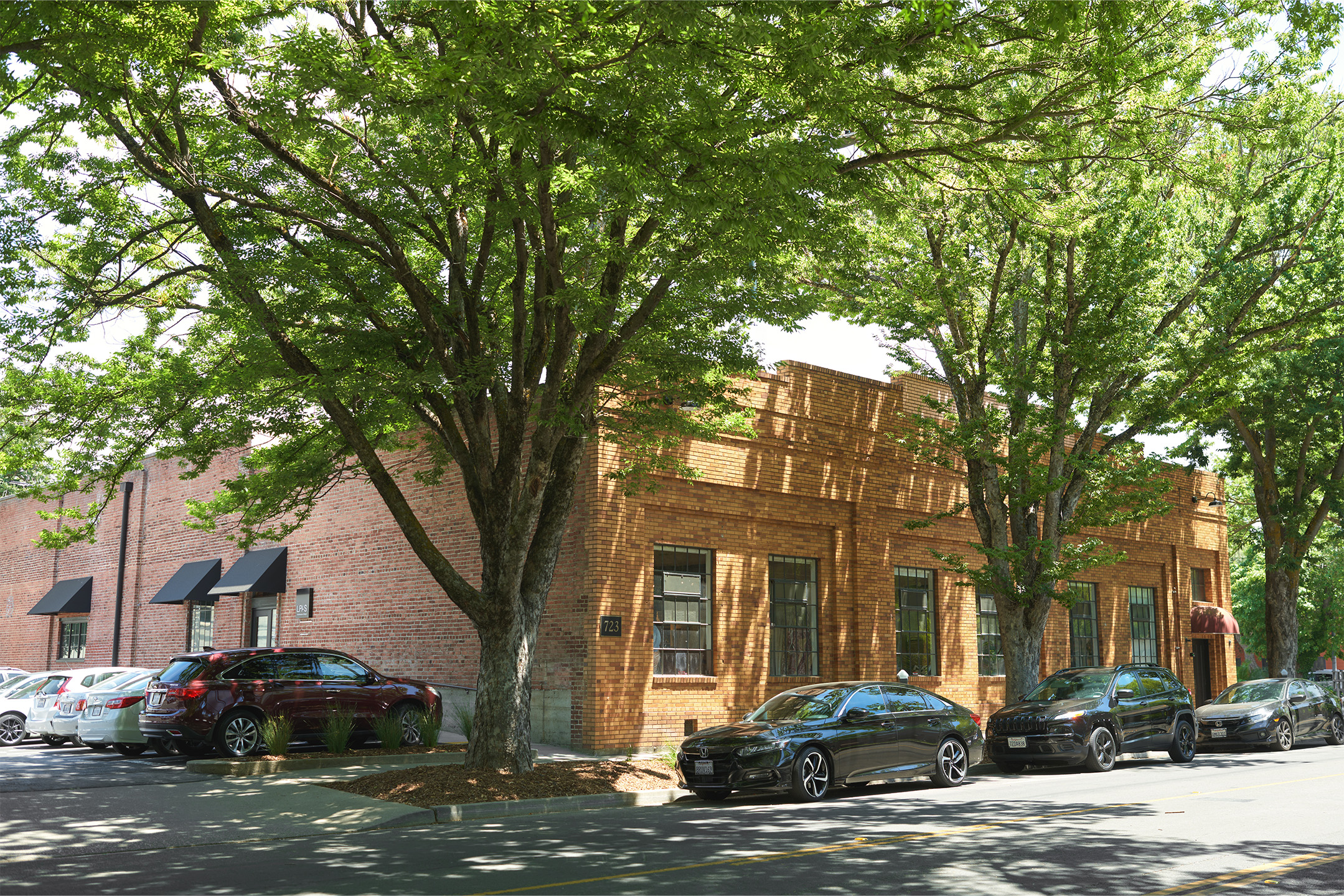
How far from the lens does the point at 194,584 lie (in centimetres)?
2814

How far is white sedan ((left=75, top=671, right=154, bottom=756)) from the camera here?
17359mm

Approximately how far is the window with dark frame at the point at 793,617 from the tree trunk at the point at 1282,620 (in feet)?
51.7

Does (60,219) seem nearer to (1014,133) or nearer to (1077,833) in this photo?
(1014,133)

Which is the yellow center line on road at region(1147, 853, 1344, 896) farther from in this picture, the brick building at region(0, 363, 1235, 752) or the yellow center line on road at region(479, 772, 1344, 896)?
the brick building at region(0, 363, 1235, 752)

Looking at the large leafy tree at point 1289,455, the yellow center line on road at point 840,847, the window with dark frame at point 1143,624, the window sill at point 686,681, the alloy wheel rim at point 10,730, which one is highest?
the large leafy tree at point 1289,455

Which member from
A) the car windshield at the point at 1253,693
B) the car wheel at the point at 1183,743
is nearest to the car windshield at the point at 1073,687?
the car wheel at the point at 1183,743

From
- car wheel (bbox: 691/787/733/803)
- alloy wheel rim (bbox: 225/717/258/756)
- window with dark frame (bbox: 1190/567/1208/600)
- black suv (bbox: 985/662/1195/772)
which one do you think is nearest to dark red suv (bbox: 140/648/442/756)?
alloy wheel rim (bbox: 225/717/258/756)

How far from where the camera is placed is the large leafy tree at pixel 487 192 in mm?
9008

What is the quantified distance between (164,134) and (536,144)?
4354mm

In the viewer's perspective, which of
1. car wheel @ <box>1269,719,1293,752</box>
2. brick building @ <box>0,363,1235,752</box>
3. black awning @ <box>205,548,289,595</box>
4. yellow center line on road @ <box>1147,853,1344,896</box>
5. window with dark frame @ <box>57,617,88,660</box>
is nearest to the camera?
yellow center line on road @ <box>1147,853,1344,896</box>

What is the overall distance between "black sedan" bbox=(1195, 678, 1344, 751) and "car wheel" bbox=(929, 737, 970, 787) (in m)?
8.67

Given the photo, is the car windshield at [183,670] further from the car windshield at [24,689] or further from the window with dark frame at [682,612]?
the window with dark frame at [682,612]

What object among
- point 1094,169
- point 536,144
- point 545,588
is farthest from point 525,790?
point 1094,169

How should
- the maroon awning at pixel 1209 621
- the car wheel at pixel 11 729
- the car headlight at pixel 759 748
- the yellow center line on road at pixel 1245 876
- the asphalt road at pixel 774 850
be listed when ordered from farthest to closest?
the maroon awning at pixel 1209 621 → the car wheel at pixel 11 729 → the car headlight at pixel 759 748 → the asphalt road at pixel 774 850 → the yellow center line on road at pixel 1245 876
